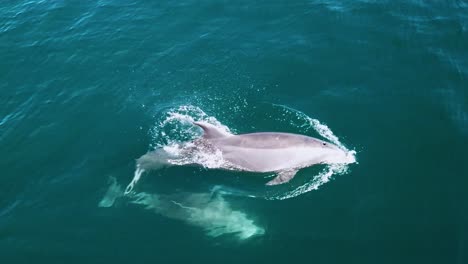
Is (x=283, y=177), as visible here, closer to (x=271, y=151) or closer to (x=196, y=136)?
(x=271, y=151)

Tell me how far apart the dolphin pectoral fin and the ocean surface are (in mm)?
473

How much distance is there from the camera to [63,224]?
30922 millimetres

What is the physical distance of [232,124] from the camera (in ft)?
119

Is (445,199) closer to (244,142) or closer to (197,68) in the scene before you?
(244,142)

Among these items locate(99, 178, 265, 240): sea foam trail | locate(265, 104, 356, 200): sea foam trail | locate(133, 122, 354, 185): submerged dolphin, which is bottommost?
locate(99, 178, 265, 240): sea foam trail

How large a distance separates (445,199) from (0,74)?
3864cm

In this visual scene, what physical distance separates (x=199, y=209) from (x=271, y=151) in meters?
6.01

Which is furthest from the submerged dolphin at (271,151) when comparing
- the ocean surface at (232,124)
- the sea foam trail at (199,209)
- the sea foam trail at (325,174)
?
the sea foam trail at (199,209)

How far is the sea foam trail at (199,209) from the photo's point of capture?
29.6 m

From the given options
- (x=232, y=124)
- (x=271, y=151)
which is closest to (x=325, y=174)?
(x=271, y=151)

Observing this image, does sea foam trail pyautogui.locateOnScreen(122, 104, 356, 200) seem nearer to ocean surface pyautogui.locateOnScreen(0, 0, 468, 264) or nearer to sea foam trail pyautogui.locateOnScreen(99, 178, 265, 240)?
ocean surface pyautogui.locateOnScreen(0, 0, 468, 264)

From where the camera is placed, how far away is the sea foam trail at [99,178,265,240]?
29.6m

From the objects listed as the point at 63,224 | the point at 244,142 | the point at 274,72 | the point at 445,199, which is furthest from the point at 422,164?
the point at 63,224

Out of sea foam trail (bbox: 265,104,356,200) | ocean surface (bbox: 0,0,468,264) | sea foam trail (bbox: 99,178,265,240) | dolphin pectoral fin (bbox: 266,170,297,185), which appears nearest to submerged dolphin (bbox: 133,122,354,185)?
dolphin pectoral fin (bbox: 266,170,297,185)
